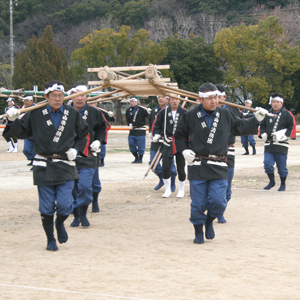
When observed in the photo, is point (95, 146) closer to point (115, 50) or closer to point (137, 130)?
point (137, 130)

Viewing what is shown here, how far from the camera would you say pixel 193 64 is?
4028 centimetres

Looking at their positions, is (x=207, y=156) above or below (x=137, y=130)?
above

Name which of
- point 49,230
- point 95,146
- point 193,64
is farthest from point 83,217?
point 193,64

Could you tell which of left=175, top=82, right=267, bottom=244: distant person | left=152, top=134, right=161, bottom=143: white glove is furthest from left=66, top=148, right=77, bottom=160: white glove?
left=152, top=134, right=161, bottom=143: white glove

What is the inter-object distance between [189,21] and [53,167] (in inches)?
2012

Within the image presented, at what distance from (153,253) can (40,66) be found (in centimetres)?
3699

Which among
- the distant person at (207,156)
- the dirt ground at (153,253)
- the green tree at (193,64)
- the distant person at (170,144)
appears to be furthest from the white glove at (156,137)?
the green tree at (193,64)

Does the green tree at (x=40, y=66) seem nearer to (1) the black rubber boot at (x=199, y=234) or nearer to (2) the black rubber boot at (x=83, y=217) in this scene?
(2) the black rubber boot at (x=83, y=217)

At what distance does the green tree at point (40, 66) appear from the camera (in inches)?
1618

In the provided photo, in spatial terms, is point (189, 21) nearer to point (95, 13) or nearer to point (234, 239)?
point (95, 13)

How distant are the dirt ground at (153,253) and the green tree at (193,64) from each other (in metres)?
29.6

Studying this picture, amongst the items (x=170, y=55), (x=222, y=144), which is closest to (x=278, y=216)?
(x=222, y=144)

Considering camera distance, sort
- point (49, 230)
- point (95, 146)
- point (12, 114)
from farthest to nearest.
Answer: point (95, 146), point (49, 230), point (12, 114)

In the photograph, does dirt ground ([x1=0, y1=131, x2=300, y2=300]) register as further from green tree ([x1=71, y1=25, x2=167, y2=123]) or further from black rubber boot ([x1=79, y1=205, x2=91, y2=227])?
green tree ([x1=71, y1=25, x2=167, y2=123])
